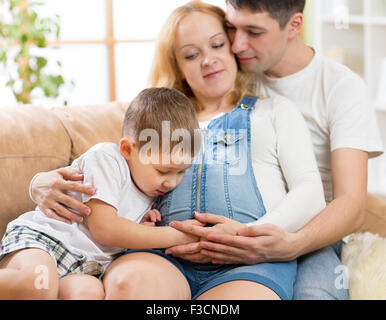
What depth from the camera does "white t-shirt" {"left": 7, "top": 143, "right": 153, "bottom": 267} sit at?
0.98 metres

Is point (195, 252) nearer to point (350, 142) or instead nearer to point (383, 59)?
point (350, 142)

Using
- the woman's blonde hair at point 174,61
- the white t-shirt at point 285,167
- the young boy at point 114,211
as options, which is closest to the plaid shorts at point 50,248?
the young boy at point 114,211

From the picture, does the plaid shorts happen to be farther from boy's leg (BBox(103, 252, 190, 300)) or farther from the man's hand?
the man's hand

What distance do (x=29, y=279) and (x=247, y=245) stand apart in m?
0.42

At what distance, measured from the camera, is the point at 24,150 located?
1.21 meters

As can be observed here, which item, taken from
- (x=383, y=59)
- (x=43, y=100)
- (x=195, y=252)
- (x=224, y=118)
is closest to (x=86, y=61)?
(x=43, y=100)

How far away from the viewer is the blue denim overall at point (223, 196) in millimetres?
1011

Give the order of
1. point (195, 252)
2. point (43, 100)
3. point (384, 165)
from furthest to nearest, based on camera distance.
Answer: point (384, 165) → point (43, 100) → point (195, 252)

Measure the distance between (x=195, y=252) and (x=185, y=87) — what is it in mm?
530

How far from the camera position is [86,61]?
2.88m

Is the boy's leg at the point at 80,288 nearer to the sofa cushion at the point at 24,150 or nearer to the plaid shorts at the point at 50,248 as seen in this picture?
the plaid shorts at the point at 50,248

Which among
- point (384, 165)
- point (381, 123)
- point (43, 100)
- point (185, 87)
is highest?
point (185, 87)

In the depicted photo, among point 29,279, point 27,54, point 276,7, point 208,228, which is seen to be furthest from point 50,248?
point 27,54

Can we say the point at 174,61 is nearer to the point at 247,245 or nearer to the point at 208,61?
the point at 208,61
